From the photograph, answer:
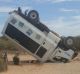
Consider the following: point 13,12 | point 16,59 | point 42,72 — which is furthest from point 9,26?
point 42,72

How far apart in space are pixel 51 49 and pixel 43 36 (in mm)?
1062

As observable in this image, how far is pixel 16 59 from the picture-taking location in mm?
32406

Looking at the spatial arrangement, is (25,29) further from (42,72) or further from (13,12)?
(42,72)

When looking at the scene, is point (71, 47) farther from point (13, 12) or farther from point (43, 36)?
point (13, 12)

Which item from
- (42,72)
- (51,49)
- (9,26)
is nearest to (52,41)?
(51,49)

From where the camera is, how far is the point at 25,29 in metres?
30.6

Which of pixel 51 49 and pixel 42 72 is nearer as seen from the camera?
pixel 42 72

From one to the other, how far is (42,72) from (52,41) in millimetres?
5965

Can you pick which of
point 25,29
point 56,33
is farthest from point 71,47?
point 25,29

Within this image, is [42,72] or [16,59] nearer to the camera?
[42,72]

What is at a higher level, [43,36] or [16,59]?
[43,36]

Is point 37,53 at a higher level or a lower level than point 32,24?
lower

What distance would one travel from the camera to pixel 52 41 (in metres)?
31.0

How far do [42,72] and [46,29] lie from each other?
20.1 feet
